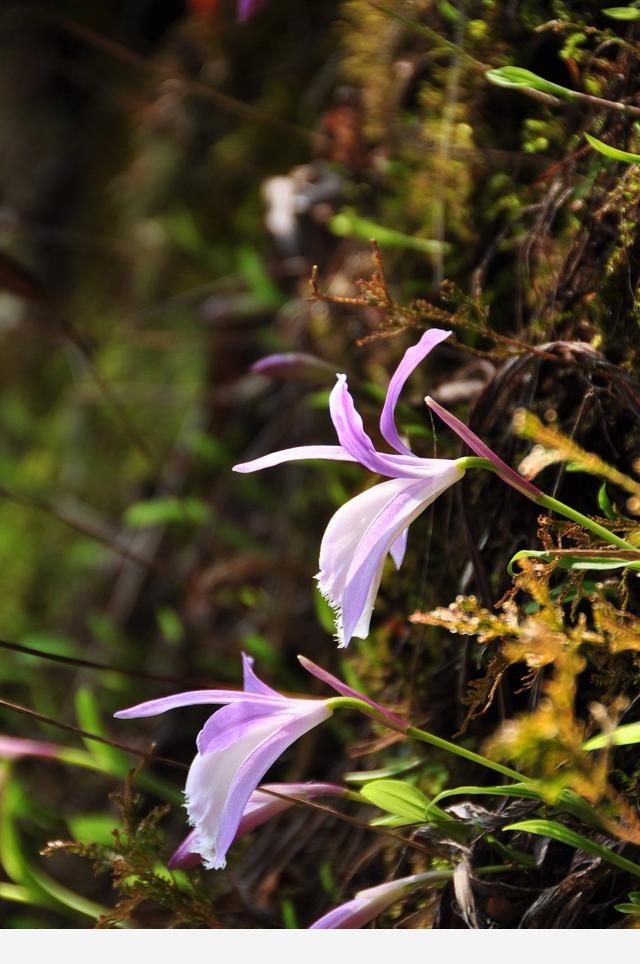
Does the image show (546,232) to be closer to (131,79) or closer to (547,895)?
(547,895)

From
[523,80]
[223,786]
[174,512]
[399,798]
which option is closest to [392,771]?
[399,798]

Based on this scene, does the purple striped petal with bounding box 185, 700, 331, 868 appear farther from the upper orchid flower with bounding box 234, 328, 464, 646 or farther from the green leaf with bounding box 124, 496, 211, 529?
the green leaf with bounding box 124, 496, 211, 529

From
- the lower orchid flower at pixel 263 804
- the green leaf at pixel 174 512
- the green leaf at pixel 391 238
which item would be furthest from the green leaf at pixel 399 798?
the green leaf at pixel 174 512

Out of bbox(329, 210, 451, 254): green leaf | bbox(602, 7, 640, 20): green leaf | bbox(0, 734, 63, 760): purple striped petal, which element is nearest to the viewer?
bbox(602, 7, 640, 20): green leaf

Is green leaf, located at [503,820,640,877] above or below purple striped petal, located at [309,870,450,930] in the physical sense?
above

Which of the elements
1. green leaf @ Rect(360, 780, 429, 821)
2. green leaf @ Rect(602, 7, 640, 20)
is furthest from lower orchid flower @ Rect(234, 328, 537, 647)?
green leaf @ Rect(602, 7, 640, 20)

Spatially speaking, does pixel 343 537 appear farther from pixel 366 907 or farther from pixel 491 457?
pixel 366 907

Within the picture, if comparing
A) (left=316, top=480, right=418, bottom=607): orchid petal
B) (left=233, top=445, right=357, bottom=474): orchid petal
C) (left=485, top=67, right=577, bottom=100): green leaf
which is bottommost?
(left=316, top=480, right=418, bottom=607): orchid petal

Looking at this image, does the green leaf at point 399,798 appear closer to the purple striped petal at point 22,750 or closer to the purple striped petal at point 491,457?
the purple striped petal at point 491,457
